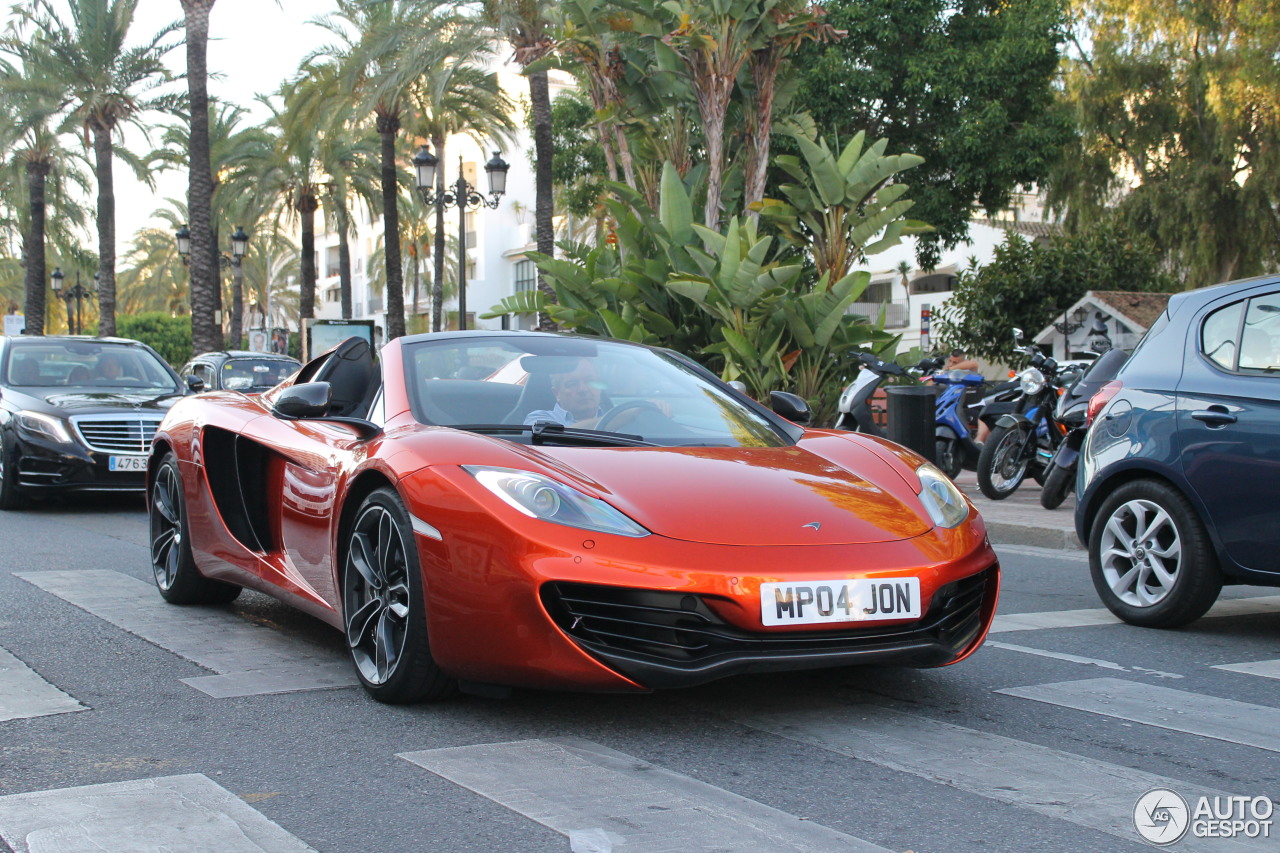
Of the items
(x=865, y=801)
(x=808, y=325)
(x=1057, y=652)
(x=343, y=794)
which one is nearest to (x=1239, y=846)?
Answer: (x=865, y=801)

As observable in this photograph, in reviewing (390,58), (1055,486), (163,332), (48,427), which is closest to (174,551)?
(48,427)

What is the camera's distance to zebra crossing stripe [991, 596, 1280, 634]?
6.12 metres

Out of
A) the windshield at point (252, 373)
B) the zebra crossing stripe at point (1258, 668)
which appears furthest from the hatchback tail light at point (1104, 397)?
the windshield at point (252, 373)

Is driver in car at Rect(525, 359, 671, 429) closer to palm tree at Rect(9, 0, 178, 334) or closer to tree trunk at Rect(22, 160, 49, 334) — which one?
palm tree at Rect(9, 0, 178, 334)

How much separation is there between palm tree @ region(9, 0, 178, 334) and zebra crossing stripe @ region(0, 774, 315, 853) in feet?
114

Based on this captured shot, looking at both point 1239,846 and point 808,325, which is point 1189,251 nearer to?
point 808,325

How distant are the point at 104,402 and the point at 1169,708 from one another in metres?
9.72

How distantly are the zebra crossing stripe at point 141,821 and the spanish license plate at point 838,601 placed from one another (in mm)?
1454

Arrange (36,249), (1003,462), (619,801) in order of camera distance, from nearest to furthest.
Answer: (619,801) → (1003,462) → (36,249)

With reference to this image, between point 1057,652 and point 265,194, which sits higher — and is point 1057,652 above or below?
below

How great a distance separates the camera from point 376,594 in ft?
14.7

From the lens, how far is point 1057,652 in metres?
5.43

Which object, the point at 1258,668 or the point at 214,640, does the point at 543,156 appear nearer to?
the point at 214,640

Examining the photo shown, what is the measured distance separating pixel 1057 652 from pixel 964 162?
2404 cm
